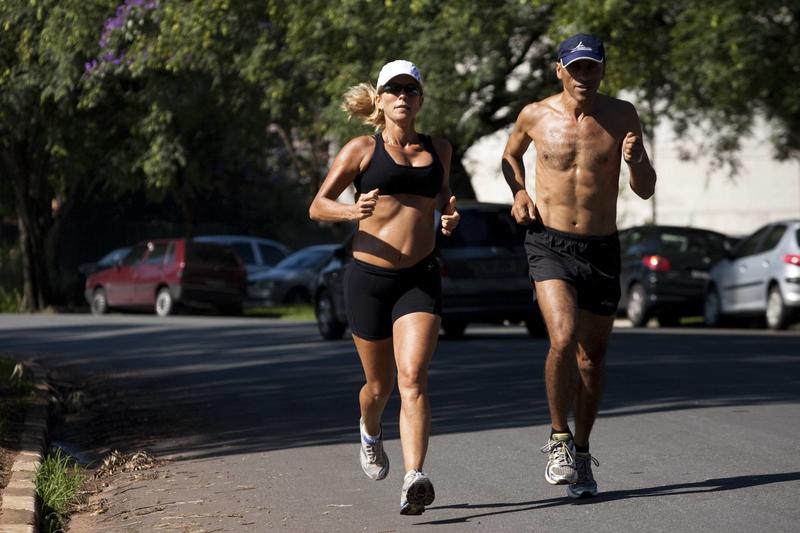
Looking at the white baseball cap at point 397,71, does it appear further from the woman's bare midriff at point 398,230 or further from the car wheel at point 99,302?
the car wheel at point 99,302

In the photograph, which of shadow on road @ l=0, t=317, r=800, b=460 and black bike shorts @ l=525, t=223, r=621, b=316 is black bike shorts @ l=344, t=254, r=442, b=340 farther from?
shadow on road @ l=0, t=317, r=800, b=460

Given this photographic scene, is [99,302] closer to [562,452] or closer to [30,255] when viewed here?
[30,255]

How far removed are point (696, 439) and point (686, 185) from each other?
46491 mm

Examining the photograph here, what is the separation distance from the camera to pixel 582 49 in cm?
715

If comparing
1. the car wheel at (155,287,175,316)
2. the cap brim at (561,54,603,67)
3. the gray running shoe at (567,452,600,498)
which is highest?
the cap brim at (561,54,603,67)

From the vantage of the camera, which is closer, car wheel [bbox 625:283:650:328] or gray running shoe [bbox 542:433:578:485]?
gray running shoe [bbox 542:433:578:485]

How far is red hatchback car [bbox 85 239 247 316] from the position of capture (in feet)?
101

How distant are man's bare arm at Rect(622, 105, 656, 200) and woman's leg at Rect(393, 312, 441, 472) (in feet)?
3.74

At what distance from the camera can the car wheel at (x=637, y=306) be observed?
23.9m

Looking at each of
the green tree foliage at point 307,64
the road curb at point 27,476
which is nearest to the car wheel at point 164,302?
the green tree foliage at point 307,64

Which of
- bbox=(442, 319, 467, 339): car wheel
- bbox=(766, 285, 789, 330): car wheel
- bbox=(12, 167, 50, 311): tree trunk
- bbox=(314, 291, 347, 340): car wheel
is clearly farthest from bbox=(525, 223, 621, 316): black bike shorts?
bbox=(12, 167, 50, 311): tree trunk

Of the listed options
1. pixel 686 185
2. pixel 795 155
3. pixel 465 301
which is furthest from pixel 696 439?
pixel 686 185

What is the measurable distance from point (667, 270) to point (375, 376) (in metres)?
17.1

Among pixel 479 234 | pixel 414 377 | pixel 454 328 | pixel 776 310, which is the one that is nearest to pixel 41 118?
pixel 454 328
